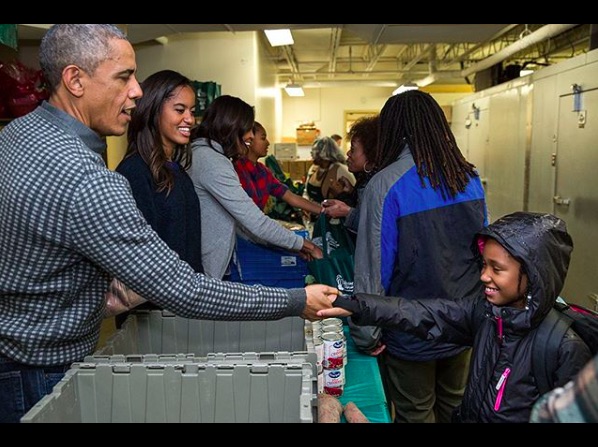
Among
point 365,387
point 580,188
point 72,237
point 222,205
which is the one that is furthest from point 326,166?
point 72,237

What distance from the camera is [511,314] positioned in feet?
4.90

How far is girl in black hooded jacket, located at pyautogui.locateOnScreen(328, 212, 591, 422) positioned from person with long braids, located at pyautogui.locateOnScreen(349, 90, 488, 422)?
0.28 metres

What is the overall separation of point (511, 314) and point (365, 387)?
0.61 metres

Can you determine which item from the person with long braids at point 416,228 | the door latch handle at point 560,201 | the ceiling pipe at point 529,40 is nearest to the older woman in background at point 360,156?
the person with long braids at point 416,228

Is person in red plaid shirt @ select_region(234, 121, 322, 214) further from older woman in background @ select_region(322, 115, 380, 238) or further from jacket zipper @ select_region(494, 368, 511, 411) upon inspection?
jacket zipper @ select_region(494, 368, 511, 411)

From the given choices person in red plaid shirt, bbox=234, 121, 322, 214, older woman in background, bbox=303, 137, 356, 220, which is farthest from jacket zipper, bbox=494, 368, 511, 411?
older woman in background, bbox=303, 137, 356, 220

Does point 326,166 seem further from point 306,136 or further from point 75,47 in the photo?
point 306,136

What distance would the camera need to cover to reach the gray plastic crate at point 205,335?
2.04m

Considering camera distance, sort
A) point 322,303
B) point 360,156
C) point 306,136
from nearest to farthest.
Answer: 1. point 322,303
2. point 360,156
3. point 306,136

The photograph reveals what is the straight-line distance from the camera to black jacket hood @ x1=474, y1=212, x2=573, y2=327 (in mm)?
1465

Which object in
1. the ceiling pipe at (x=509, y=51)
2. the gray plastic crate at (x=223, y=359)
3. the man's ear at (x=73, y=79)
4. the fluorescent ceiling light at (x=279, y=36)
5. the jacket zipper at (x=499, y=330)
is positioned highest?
the ceiling pipe at (x=509, y=51)

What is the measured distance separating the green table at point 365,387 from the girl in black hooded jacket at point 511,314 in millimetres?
241

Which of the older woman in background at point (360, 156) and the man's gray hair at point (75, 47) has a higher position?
the man's gray hair at point (75, 47)

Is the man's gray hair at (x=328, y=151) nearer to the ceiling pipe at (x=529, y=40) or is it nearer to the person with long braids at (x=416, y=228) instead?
the ceiling pipe at (x=529, y=40)
